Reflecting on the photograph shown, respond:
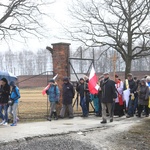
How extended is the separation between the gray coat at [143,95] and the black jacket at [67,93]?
2751mm

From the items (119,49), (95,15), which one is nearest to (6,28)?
(95,15)

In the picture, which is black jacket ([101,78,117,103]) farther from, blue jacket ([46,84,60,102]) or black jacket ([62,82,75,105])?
blue jacket ([46,84,60,102])

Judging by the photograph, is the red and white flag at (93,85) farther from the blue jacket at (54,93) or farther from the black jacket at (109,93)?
the black jacket at (109,93)

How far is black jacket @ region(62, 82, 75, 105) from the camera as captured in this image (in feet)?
39.9

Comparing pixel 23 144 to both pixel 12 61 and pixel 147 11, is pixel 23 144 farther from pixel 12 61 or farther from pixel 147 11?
pixel 12 61

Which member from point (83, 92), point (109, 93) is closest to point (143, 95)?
point (109, 93)

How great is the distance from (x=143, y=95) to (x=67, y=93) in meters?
3.05

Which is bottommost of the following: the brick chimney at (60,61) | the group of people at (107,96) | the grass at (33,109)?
the grass at (33,109)

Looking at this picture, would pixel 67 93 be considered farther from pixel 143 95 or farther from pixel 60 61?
pixel 143 95

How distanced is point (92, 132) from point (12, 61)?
9791 centimetres

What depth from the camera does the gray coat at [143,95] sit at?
12203 mm

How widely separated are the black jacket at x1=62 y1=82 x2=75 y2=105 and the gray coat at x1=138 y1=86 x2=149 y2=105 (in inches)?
108

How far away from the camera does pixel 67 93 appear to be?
12.2m

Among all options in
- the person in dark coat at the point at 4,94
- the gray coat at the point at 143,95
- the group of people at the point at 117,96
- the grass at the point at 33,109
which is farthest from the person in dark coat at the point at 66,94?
the gray coat at the point at 143,95
